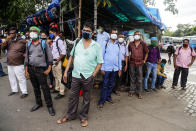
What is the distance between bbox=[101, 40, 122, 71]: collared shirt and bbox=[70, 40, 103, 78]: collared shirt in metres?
0.82

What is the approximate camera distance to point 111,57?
331cm

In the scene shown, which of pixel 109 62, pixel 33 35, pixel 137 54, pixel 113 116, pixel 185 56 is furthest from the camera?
pixel 185 56

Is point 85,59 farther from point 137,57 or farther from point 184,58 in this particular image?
point 184,58

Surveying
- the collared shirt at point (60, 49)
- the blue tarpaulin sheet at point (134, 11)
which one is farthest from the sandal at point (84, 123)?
the blue tarpaulin sheet at point (134, 11)

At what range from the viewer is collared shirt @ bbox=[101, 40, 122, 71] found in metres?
3.30

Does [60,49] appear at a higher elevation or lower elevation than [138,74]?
higher

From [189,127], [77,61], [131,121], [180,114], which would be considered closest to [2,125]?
[77,61]

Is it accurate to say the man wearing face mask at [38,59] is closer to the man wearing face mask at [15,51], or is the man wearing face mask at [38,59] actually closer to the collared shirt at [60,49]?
the collared shirt at [60,49]

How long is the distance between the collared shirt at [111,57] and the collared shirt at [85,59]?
0.82 metres

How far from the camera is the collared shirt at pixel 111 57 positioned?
3.30m

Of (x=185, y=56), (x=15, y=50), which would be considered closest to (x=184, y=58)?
(x=185, y=56)

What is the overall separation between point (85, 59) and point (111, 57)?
1.09 m

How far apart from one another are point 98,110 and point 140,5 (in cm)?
396

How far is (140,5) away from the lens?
4.66 meters
